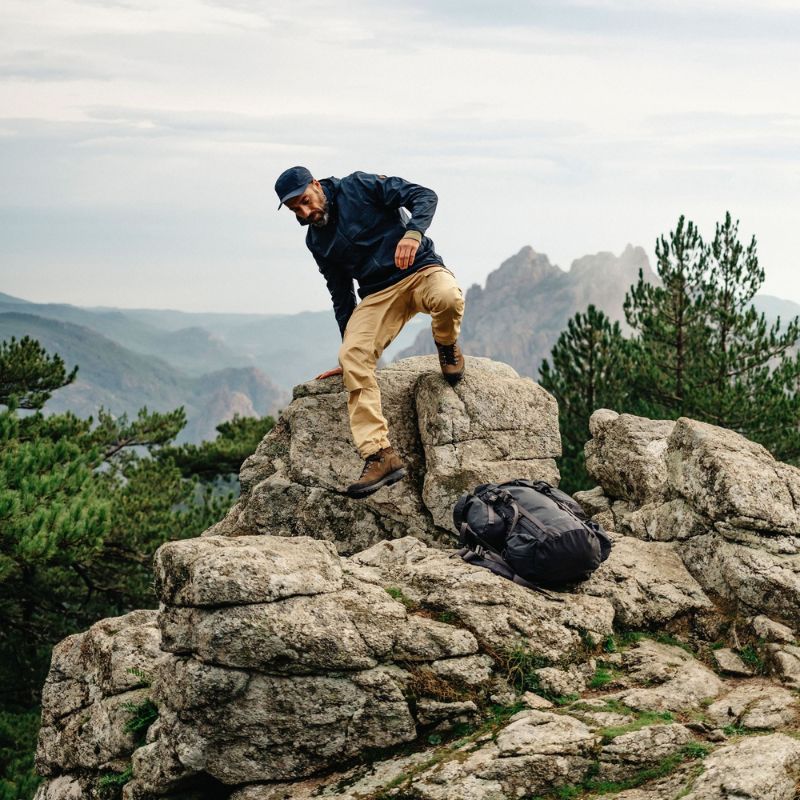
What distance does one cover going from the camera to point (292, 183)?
8445 mm

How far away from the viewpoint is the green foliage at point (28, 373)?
24.5m

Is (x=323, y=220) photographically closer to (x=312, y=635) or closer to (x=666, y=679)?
(x=312, y=635)

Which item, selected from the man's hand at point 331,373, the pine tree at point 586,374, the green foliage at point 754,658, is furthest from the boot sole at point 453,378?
the pine tree at point 586,374

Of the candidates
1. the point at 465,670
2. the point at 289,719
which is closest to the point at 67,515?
the point at 289,719

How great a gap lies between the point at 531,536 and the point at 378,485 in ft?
7.21

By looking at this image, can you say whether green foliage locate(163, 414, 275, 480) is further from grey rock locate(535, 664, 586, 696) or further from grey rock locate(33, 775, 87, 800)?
grey rock locate(535, 664, 586, 696)

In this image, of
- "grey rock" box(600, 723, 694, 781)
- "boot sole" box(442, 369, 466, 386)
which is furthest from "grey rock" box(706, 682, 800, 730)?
"boot sole" box(442, 369, 466, 386)

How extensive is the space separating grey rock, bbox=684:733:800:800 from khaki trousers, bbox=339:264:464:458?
4458 mm

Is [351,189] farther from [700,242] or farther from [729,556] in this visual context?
[700,242]

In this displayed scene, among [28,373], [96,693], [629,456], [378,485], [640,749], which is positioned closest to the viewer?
[640,749]

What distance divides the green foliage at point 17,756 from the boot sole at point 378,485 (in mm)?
8181

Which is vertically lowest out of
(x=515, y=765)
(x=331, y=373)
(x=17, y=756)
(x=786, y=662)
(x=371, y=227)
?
(x=17, y=756)

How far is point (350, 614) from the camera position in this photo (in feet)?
20.9

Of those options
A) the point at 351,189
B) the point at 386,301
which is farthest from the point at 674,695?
the point at 351,189
